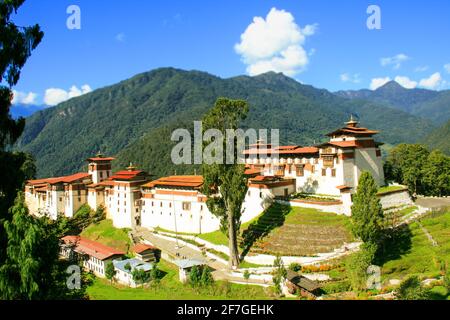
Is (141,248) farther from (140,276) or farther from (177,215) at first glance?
(177,215)

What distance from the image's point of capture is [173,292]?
137 ft

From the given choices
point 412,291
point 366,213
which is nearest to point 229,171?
point 366,213

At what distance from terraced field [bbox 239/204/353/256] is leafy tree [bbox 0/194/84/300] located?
30.9 metres

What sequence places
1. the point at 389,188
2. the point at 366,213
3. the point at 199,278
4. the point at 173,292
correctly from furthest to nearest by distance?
the point at 389,188 → the point at 173,292 → the point at 199,278 → the point at 366,213

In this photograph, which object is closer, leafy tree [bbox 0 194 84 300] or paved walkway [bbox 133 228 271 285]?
leafy tree [bbox 0 194 84 300]

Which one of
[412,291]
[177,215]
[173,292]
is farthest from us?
[177,215]

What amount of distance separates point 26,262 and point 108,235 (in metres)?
51.7

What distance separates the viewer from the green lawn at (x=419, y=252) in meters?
36.3

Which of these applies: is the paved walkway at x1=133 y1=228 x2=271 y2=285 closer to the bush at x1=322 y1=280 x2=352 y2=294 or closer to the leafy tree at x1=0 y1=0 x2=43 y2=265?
the bush at x1=322 y1=280 x2=352 y2=294

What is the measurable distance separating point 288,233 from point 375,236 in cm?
1031

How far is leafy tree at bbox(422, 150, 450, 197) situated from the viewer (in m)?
55.2

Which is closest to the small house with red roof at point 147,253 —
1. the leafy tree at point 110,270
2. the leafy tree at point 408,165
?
the leafy tree at point 110,270

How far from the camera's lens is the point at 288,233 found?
45.4 meters

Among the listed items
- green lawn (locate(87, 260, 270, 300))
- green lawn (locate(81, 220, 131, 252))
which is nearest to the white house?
green lawn (locate(87, 260, 270, 300))
